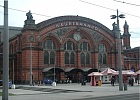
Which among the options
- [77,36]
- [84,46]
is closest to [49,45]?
[77,36]

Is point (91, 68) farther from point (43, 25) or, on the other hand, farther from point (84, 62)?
point (43, 25)

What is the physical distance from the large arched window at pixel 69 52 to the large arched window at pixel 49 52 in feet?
12.1

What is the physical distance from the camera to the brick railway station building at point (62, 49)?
73.1 m

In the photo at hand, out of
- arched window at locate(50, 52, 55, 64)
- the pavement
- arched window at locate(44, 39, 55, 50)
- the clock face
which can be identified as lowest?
the pavement

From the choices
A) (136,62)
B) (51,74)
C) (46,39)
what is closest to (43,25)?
(46,39)

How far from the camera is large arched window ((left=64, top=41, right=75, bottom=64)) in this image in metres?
78.8

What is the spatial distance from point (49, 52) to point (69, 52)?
571 cm

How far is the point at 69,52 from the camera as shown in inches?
3115

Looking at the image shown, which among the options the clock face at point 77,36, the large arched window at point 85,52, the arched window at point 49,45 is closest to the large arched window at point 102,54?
the large arched window at point 85,52

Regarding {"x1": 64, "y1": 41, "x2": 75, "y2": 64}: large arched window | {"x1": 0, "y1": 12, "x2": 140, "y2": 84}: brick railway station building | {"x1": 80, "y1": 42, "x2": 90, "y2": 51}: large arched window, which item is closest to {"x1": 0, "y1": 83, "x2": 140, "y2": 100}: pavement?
{"x1": 0, "y1": 12, "x2": 140, "y2": 84}: brick railway station building

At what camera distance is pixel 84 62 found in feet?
270

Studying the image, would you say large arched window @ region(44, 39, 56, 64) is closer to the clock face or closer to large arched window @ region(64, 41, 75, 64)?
large arched window @ region(64, 41, 75, 64)

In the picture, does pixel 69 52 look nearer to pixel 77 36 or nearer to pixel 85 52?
pixel 77 36

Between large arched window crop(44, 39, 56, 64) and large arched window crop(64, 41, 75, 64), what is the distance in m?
3.69
